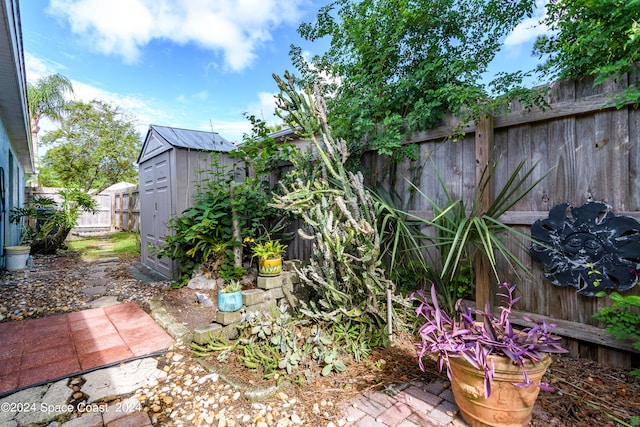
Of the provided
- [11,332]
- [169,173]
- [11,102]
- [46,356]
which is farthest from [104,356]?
[11,102]

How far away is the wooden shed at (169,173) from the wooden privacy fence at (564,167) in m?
3.05

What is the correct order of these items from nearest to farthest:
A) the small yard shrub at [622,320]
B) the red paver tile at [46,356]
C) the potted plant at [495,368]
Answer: the potted plant at [495,368], the small yard shrub at [622,320], the red paver tile at [46,356]

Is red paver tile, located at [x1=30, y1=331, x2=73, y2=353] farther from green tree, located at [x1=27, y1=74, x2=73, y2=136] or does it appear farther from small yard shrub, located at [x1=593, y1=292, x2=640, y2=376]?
green tree, located at [x1=27, y1=74, x2=73, y2=136]

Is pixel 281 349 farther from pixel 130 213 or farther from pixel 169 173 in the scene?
pixel 130 213

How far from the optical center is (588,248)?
1726 mm

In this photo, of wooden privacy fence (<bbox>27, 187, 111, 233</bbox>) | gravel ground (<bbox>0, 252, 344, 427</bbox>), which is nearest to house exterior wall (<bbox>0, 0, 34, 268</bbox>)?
gravel ground (<bbox>0, 252, 344, 427</bbox>)

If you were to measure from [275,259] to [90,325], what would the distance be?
67.3 inches

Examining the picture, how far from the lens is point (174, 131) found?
4.39 m

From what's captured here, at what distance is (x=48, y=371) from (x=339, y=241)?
2.02 metres

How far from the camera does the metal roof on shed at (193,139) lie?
13.0ft

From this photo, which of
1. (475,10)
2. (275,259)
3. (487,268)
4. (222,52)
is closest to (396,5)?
(475,10)

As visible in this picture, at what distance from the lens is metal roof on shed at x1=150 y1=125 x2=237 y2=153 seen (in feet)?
13.0

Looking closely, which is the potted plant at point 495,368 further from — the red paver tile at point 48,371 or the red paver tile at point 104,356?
the red paver tile at point 48,371

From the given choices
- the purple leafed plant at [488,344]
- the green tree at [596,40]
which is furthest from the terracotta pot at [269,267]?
the green tree at [596,40]
